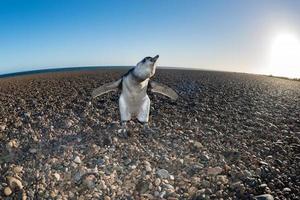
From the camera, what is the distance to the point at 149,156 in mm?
→ 6781

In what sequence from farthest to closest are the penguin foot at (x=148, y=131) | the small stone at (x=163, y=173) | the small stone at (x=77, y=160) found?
the penguin foot at (x=148, y=131), the small stone at (x=77, y=160), the small stone at (x=163, y=173)

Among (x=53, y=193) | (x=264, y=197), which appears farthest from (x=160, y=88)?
(x=53, y=193)

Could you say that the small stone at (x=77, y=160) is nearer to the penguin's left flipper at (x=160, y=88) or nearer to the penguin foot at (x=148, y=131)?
the penguin foot at (x=148, y=131)

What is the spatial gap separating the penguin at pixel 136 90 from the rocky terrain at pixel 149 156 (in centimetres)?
39

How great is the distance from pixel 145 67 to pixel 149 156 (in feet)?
6.18

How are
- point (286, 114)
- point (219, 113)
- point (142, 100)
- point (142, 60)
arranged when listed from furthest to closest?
point (286, 114), point (219, 113), point (142, 100), point (142, 60)

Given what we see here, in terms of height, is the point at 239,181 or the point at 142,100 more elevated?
the point at 142,100

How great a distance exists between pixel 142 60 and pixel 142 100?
1362 millimetres

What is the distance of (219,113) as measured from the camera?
1111 centimetres

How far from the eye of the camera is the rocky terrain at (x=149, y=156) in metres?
5.55

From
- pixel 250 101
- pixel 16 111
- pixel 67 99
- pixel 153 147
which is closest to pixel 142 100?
pixel 153 147

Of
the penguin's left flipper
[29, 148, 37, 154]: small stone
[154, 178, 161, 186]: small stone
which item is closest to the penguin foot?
the penguin's left flipper

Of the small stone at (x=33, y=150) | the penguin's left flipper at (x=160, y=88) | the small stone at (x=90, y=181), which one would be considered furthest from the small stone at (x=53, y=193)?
the penguin's left flipper at (x=160, y=88)

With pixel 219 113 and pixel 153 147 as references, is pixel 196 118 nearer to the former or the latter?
pixel 219 113
